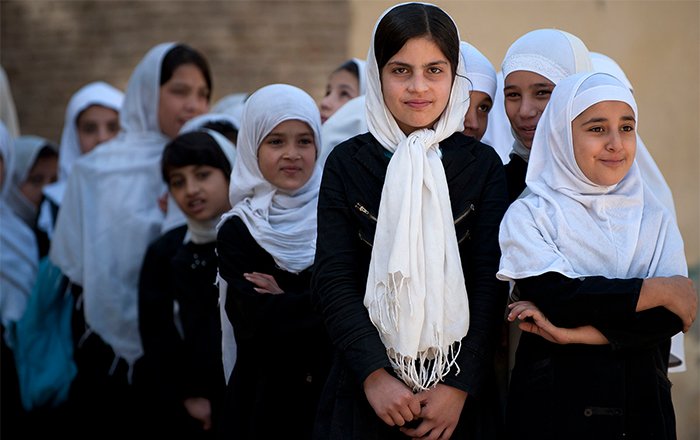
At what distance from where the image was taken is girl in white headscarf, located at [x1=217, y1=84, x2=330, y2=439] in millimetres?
3516

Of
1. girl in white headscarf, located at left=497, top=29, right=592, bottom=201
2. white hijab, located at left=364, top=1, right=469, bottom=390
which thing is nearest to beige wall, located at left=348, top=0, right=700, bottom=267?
girl in white headscarf, located at left=497, top=29, right=592, bottom=201

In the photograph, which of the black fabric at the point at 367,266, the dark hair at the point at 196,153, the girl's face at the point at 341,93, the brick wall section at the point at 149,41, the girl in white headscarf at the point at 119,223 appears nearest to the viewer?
the black fabric at the point at 367,266

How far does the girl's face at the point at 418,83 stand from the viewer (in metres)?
3.01

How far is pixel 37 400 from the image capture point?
520 cm

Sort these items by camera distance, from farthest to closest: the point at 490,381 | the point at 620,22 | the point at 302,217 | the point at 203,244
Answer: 1. the point at 620,22
2. the point at 203,244
3. the point at 302,217
4. the point at 490,381

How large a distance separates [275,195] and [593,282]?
1370 millimetres

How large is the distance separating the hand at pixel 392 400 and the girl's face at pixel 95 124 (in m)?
3.79

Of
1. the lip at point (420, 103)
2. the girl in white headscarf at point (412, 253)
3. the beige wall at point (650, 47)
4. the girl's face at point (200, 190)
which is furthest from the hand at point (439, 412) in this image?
the beige wall at point (650, 47)

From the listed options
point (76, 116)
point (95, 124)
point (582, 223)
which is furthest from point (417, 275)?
point (76, 116)

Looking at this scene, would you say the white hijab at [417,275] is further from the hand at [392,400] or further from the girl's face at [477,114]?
the girl's face at [477,114]

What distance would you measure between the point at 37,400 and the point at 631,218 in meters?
3.40

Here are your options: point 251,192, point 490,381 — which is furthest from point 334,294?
point 251,192

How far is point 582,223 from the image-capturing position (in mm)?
2932

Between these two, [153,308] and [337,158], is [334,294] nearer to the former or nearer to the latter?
[337,158]
